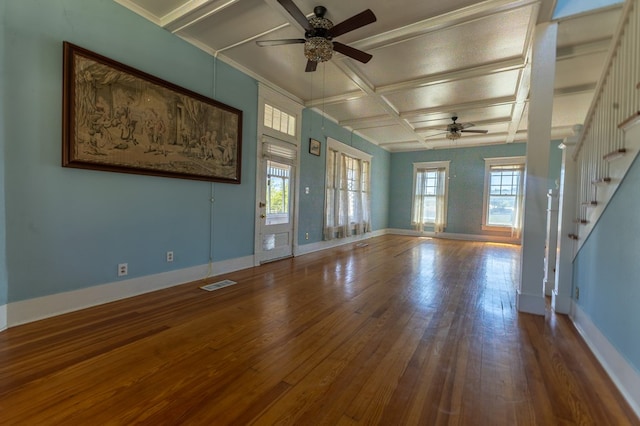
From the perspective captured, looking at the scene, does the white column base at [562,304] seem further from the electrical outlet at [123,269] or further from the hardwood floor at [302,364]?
the electrical outlet at [123,269]

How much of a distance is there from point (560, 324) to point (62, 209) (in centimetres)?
455

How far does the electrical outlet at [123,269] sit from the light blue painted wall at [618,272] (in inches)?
155

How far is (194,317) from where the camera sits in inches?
95.2

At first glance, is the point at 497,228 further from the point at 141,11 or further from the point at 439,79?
the point at 141,11

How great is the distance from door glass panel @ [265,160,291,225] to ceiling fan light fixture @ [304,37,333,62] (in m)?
2.10

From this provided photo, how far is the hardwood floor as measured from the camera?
134 centimetres

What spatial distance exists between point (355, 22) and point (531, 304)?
3.16 metres

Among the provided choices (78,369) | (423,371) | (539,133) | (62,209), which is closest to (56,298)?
(62,209)

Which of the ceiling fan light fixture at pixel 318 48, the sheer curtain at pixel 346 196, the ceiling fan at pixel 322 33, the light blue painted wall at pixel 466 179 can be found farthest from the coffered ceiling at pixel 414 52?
the light blue painted wall at pixel 466 179

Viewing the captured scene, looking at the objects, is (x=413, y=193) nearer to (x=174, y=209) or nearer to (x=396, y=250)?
(x=396, y=250)

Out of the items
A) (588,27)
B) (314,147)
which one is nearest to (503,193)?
(588,27)

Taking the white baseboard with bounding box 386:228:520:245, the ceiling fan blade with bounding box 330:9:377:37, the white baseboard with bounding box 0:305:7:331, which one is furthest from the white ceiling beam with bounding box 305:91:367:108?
the white baseboard with bounding box 386:228:520:245

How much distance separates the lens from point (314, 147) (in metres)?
5.71

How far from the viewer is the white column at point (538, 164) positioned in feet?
8.63
